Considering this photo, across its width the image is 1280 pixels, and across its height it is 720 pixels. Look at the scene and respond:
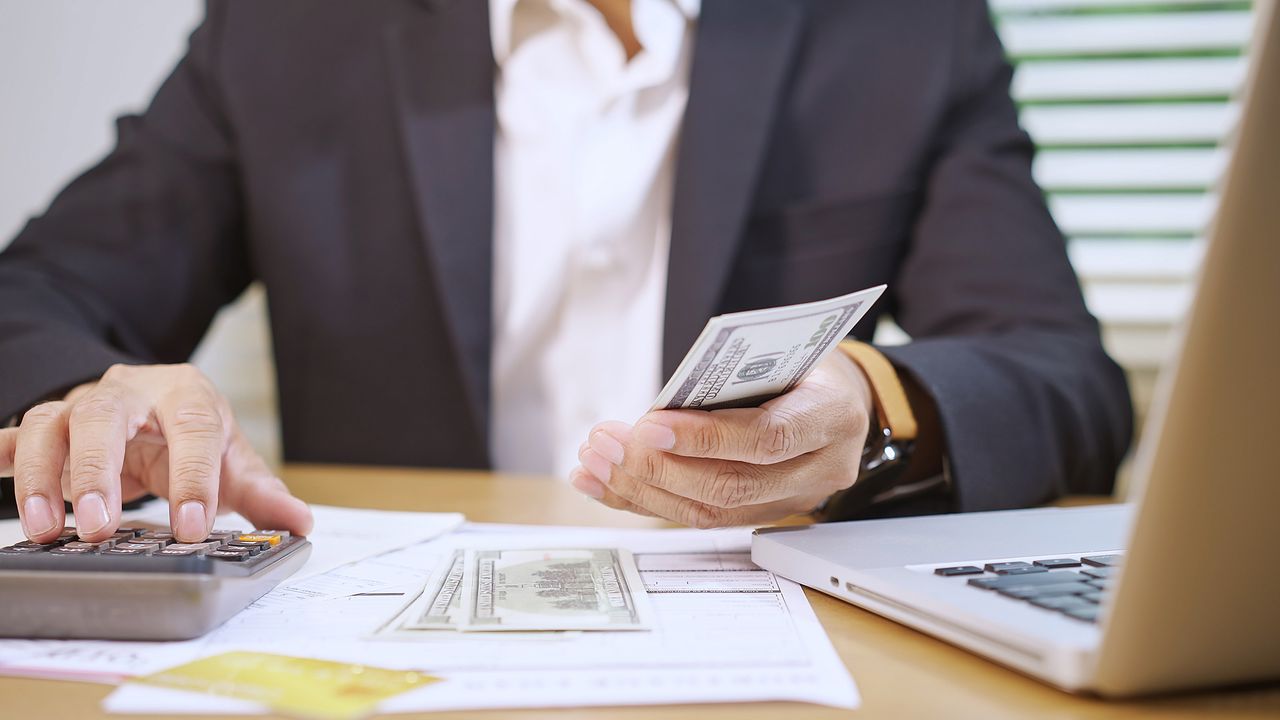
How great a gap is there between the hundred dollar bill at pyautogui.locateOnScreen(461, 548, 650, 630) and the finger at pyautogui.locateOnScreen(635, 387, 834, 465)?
74 millimetres

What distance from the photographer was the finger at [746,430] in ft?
1.51

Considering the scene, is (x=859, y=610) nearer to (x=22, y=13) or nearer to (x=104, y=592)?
(x=104, y=592)

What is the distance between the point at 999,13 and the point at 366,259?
0.98 meters

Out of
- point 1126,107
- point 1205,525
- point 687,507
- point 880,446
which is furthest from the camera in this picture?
point 1126,107

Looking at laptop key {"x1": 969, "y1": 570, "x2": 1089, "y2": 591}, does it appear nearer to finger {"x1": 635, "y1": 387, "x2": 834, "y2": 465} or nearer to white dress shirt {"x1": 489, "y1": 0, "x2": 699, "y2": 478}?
finger {"x1": 635, "y1": 387, "x2": 834, "y2": 465}

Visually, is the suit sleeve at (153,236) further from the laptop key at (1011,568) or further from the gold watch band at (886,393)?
the laptop key at (1011,568)

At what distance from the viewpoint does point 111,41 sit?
4.50 feet

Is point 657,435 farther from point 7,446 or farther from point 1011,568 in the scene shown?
A: point 7,446

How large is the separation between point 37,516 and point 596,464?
0.90 feet

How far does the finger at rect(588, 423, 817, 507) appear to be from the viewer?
48 cm

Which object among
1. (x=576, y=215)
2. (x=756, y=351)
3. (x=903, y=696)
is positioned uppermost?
(x=576, y=215)

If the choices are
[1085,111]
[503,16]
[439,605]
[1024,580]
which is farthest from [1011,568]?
[1085,111]

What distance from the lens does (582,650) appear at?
38 cm

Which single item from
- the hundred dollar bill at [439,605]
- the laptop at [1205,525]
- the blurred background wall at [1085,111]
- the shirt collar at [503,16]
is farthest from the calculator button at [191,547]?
the blurred background wall at [1085,111]
